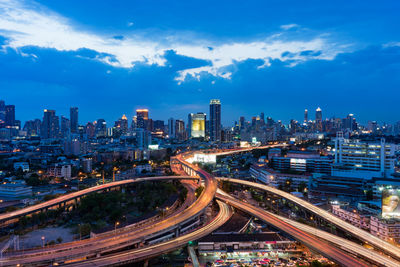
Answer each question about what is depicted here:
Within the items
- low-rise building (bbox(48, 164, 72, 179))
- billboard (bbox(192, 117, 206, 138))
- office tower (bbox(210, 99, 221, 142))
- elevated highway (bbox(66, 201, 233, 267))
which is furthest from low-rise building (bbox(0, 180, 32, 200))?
billboard (bbox(192, 117, 206, 138))

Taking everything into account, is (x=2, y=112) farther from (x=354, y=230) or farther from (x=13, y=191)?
(x=354, y=230)

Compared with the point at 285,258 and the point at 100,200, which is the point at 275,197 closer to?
the point at 285,258

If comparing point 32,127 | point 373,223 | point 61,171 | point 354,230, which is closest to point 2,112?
point 32,127

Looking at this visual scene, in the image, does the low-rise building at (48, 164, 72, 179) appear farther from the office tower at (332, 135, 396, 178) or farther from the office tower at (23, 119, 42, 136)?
the office tower at (23, 119, 42, 136)

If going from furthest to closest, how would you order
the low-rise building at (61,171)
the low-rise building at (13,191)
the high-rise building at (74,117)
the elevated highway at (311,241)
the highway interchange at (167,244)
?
the high-rise building at (74,117) → the low-rise building at (61,171) → the low-rise building at (13,191) → the elevated highway at (311,241) → the highway interchange at (167,244)

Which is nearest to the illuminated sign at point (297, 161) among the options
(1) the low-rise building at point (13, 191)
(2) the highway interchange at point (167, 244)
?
(2) the highway interchange at point (167, 244)

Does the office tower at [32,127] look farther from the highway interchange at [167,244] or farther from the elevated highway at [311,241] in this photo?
the elevated highway at [311,241]
